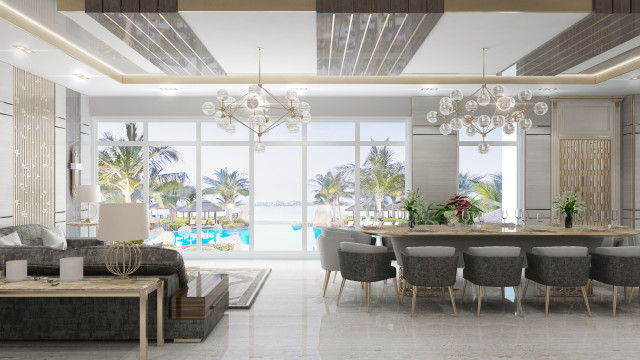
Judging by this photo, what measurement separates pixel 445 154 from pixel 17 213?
6.70 m

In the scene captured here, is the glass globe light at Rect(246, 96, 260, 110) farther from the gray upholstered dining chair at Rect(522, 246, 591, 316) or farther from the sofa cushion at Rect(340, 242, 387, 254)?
the gray upholstered dining chair at Rect(522, 246, 591, 316)

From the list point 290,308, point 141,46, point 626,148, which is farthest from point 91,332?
point 626,148

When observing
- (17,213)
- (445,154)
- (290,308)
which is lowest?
(290,308)

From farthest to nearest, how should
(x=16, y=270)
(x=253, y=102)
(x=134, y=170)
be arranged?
(x=134, y=170) → (x=253, y=102) → (x=16, y=270)

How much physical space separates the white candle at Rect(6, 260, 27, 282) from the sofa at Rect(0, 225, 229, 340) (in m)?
0.29

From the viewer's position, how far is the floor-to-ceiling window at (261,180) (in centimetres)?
837

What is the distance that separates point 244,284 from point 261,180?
2.78m

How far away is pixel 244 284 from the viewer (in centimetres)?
601

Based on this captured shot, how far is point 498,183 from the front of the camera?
8.43m

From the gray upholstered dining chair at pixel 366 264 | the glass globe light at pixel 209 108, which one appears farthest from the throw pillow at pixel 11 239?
the gray upholstered dining chair at pixel 366 264

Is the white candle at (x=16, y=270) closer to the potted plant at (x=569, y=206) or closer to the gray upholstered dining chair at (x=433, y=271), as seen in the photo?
the gray upholstered dining chair at (x=433, y=271)

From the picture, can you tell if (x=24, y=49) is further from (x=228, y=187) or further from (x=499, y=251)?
(x=499, y=251)

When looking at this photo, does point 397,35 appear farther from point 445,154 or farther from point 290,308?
point 445,154

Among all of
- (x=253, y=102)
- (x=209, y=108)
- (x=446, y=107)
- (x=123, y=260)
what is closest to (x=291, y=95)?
(x=253, y=102)
